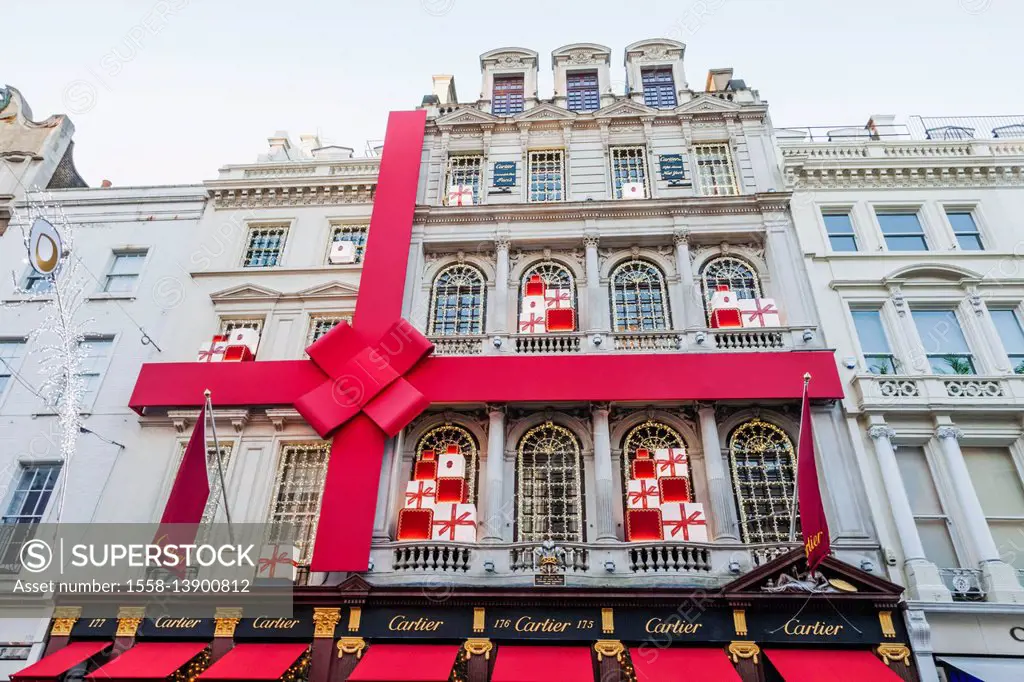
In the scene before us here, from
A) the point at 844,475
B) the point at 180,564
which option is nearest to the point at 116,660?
the point at 180,564

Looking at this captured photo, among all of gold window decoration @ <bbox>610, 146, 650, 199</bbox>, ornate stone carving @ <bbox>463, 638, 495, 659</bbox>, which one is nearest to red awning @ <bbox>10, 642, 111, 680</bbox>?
ornate stone carving @ <bbox>463, 638, 495, 659</bbox>

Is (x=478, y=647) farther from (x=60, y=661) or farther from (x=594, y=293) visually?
(x=594, y=293)

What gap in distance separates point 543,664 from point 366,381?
8.69 metres

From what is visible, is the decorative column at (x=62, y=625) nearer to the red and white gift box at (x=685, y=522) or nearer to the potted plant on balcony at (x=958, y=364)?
the red and white gift box at (x=685, y=522)

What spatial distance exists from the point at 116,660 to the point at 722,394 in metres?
16.3

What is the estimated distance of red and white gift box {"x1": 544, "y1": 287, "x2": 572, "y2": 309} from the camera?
66.0 feet

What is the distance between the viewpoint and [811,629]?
14453 millimetres

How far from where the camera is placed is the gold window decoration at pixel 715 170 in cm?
2192

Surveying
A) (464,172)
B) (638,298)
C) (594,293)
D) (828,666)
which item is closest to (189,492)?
(594,293)

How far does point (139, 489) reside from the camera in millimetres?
18219

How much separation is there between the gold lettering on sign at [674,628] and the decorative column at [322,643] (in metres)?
7.42

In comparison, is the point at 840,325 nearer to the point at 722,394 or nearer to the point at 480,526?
the point at 722,394

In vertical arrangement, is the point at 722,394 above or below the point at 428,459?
above

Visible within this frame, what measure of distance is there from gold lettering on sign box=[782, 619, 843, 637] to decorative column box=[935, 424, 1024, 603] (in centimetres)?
372
